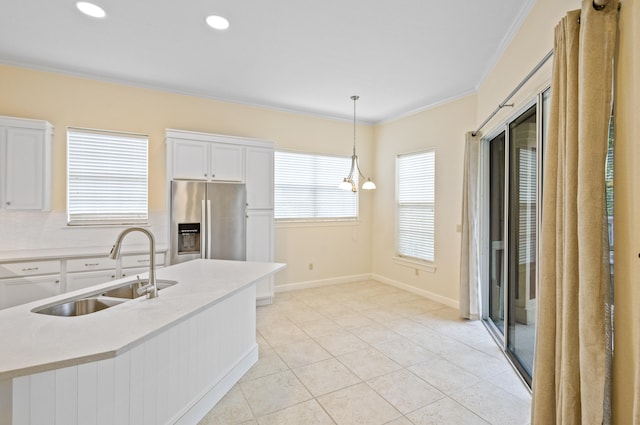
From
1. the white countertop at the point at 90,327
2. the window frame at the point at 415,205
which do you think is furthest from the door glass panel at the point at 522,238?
the white countertop at the point at 90,327

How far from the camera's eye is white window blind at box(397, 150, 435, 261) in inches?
198

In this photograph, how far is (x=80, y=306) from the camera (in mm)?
1970

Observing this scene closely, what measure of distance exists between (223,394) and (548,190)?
2561 millimetres

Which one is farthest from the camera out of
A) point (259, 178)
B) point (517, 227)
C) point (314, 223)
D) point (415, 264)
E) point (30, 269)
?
point (314, 223)

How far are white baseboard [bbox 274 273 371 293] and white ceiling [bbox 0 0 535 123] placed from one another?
3.02m

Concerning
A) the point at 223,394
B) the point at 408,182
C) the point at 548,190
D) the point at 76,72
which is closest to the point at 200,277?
the point at 223,394

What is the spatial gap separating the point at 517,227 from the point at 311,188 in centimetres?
334

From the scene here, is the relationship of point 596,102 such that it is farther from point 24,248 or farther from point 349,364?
point 24,248

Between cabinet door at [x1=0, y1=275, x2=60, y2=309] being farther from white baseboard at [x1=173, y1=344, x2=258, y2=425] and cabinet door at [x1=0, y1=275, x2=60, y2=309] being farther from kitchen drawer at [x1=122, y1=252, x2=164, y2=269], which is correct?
white baseboard at [x1=173, y1=344, x2=258, y2=425]

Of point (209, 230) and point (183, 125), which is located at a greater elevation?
point (183, 125)

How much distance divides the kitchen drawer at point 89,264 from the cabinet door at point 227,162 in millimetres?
1572

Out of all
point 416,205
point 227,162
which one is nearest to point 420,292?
point 416,205

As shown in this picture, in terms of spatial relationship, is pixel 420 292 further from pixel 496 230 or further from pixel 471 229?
pixel 496 230

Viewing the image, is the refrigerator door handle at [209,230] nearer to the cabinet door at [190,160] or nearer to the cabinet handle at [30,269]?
the cabinet door at [190,160]
